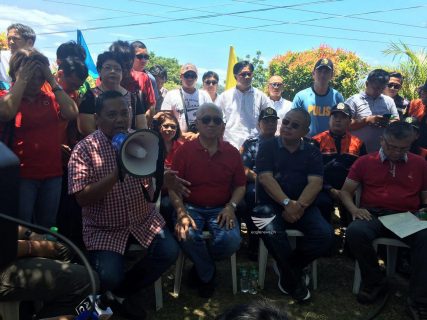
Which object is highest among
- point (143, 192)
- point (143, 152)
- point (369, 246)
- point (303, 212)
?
point (143, 152)

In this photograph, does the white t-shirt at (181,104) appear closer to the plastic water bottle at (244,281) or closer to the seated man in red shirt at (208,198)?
the seated man in red shirt at (208,198)

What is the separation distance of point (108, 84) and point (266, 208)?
82.6 inches

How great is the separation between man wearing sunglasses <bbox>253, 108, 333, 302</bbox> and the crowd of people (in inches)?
0.4

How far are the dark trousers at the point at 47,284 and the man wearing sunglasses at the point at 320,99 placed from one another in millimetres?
3800

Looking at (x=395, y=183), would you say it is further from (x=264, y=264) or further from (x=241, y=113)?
(x=241, y=113)

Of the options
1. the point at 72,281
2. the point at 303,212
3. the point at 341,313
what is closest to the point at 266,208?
the point at 303,212

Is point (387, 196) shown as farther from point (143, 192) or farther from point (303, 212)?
point (143, 192)

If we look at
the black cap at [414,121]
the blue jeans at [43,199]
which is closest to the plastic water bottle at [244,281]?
the blue jeans at [43,199]

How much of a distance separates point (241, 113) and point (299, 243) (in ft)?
7.92

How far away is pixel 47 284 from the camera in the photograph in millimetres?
2338

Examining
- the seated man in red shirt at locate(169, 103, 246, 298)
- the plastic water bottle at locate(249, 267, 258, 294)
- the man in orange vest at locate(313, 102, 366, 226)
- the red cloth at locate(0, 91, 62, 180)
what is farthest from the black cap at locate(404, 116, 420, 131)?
the red cloth at locate(0, 91, 62, 180)

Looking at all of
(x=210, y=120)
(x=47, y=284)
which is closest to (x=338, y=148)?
(x=210, y=120)

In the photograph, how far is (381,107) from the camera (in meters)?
5.35

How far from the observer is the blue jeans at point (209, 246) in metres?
3.49
